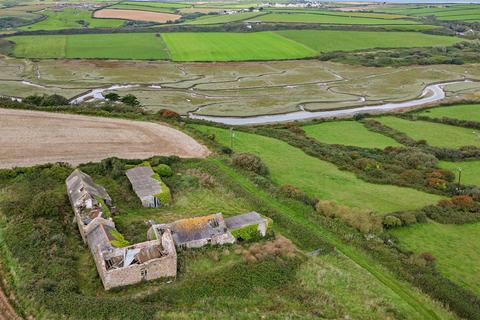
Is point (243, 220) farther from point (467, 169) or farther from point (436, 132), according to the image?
point (436, 132)

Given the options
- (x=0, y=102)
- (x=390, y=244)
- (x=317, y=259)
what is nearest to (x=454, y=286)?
(x=390, y=244)

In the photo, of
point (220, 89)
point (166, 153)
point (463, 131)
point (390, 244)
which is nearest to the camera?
point (390, 244)

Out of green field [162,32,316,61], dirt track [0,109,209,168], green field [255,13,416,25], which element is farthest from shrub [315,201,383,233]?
green field [255,13,416,25]

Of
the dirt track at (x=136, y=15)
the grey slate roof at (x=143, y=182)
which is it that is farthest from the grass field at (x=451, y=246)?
the dirt track at (x=136, y=15)

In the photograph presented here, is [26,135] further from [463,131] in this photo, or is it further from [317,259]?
[463,131]

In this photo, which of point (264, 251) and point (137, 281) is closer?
point (137, 281)

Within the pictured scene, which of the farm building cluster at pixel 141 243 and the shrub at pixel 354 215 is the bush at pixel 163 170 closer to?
the farm building cluster at pixel 141 243
